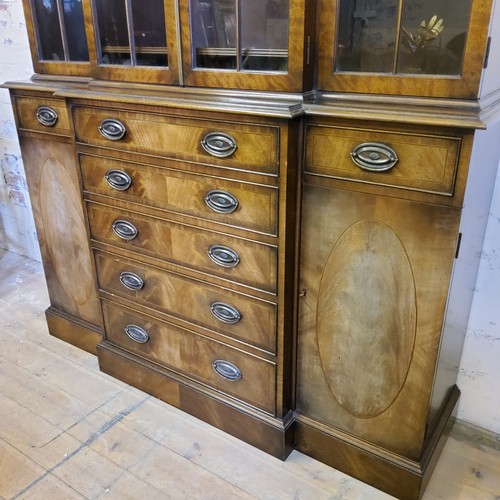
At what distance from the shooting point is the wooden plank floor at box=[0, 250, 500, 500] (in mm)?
1496

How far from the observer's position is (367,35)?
1.19 m

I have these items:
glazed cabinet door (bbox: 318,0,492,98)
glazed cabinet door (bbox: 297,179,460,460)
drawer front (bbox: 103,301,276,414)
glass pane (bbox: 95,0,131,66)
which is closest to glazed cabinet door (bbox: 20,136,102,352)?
drawer front (bbox: 103,301,276,414)

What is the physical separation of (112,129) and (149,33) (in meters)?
0.31

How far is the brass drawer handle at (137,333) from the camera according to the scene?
1.82 metres

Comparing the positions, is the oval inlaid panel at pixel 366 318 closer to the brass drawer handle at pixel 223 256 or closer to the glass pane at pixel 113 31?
the brass drawer handle at pixel 223 256

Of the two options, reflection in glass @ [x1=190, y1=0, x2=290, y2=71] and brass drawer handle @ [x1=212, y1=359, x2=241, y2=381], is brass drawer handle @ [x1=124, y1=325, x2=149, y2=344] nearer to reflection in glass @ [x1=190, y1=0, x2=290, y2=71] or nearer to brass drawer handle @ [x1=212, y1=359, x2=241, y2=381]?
brass drawer handle @ [x1=212, y1=359, x2=241, y2=381]

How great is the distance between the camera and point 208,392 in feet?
5.59

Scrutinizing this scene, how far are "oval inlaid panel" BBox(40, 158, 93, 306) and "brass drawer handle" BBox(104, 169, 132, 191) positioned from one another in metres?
0.28

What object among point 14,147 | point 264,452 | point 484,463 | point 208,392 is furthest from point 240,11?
point 14,147

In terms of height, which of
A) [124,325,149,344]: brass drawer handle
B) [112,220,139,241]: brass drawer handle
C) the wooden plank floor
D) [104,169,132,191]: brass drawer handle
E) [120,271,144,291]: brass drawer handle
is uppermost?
[104,169,132,191]: brass drawer handle

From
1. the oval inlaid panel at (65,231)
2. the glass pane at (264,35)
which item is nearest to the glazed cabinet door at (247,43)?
the glass pane at (264,35)

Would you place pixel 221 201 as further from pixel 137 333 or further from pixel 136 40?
pixel 137 333

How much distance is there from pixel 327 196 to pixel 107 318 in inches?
40.7

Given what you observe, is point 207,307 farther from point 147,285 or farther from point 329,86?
point 329,86
